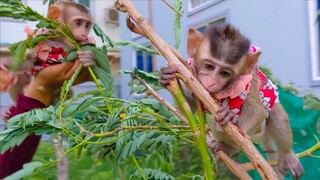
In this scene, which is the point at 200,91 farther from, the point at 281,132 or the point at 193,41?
the point at 281,132

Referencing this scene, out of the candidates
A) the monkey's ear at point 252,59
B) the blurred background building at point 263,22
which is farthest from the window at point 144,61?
the monkey's ear at point 252,59

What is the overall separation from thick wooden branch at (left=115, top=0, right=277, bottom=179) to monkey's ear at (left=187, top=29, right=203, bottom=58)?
0.49 m

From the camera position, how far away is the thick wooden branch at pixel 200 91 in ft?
2.95

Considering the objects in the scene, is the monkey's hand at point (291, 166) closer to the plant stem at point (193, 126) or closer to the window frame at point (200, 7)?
the plant stem at point (193, 126)

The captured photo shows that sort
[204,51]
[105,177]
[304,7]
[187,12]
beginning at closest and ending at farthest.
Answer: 1. [204,51]
2. [105,177]
3. [304,7]
4. [187,12]

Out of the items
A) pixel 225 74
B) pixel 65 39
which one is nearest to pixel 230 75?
pixel 225 74

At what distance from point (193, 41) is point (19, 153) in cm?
111

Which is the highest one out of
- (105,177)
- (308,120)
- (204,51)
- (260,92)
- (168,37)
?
(168,37)

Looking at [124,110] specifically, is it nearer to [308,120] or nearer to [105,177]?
[308,120]

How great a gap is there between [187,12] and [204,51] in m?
4.09

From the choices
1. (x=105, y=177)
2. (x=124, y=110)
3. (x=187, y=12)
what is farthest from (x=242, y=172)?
(x=187, y=12)

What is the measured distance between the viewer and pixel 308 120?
8.04 ft

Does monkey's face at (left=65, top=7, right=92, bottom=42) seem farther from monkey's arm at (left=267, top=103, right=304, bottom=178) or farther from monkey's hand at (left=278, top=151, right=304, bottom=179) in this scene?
monkey's hand at (left=278, top=151, right=304, bottom=179)

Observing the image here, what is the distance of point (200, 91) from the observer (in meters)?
0.95
